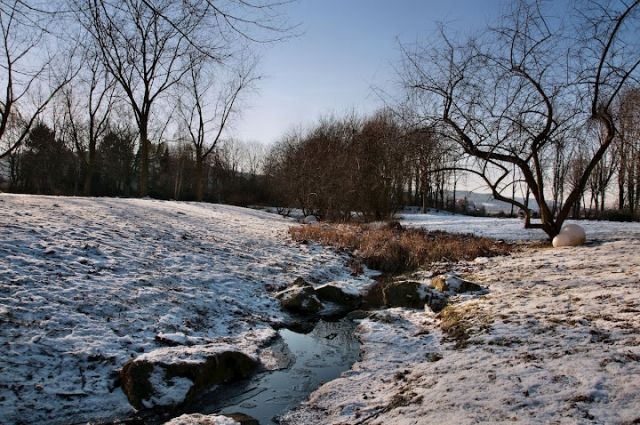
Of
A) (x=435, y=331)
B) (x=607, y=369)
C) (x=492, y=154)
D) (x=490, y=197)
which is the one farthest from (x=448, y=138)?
(x=607, y=369)

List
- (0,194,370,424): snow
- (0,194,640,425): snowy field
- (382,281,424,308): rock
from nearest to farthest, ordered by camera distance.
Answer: (0,194,640,425): snowy field < (0,194,370,424): snow < (382,281,424,308): rock

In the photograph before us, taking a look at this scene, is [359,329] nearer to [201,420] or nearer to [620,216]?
[201,420]

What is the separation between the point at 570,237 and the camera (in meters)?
10.2

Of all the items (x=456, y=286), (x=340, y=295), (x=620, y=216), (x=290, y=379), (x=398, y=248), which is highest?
(x=620, y=216)

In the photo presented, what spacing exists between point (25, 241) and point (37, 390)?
3.87m

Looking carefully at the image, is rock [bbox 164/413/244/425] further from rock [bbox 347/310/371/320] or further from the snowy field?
rock [bbox 347/310/371/320]

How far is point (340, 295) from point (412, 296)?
1311 millimetres

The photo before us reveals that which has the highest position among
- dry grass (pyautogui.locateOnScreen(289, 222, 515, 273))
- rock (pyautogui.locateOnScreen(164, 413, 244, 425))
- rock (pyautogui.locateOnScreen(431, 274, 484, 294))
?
dry grass (pyautogui.locateOnScreen(289, 222, 515, 273))

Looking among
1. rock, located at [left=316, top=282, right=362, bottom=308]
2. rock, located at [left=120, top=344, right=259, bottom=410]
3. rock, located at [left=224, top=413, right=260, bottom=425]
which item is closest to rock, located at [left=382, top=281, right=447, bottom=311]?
rock, located at [left=316, top=282, right=362, bottom=308]

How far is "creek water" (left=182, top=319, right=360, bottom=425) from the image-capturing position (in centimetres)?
362

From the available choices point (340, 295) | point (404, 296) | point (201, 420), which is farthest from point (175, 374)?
point (404, 296)

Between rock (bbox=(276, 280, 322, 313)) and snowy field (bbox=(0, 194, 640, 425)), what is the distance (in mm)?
288

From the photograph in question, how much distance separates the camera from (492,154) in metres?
10.3

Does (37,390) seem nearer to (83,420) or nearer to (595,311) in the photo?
(83,420)
